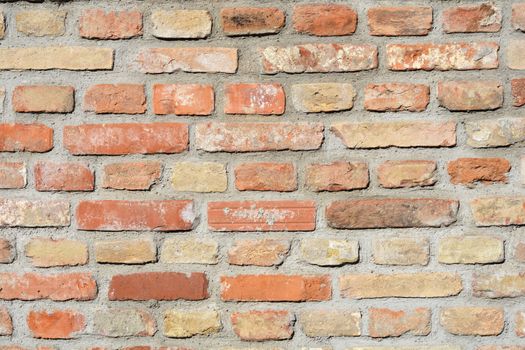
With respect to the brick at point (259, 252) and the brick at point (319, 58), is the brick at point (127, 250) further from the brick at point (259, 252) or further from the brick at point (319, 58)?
the brick at point (319, 58)

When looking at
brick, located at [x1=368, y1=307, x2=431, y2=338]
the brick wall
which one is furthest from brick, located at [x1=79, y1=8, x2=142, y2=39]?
brick, located at [x1=368, y1=307, x2=431, y2=338]

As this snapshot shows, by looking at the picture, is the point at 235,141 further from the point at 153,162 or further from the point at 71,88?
the point at 71,88

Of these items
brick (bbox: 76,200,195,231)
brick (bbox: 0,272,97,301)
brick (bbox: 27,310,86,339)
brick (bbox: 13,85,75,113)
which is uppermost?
brick (bbox: 13,85,75,113)

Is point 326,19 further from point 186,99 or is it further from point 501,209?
point 501,209

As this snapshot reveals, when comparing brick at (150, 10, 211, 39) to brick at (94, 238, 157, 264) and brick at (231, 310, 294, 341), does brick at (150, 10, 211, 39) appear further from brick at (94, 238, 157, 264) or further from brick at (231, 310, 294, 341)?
brick at (231, 310, 294, 341)

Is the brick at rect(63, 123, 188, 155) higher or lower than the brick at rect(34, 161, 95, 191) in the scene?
higher

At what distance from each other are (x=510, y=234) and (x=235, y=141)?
698mm

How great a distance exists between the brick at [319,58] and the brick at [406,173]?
242 millimetres

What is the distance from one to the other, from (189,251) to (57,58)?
0.56 meters

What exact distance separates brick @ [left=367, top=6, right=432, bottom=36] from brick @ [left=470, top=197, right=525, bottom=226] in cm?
43

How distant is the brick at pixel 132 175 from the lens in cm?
138

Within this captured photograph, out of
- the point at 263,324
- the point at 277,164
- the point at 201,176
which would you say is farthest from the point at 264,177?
the point at 263,324

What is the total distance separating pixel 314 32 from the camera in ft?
4.51

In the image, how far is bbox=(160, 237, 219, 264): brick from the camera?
1.39m
